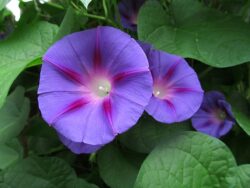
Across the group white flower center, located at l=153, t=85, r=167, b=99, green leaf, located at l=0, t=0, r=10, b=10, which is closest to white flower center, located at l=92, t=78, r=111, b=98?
white flower center, located at l=153, t=85, r=167, b=99

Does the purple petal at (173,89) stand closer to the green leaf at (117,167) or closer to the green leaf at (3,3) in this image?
the green leaf at (117,167)

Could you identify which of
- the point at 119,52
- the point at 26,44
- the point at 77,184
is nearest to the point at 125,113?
the point at 119,52

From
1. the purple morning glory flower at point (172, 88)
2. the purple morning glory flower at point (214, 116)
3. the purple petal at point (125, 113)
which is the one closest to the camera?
the purple petal at point (125, 113)

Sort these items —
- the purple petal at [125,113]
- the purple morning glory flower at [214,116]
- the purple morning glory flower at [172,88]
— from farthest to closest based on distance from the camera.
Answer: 1. the purple morning glory flower at [214,116]
2. the purple morning glory flower at [172,88]
3. the purple petal at [125,113]

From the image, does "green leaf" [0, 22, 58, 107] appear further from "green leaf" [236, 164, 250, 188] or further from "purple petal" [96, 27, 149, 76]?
"green leaf" [236, 164, 250, 188]

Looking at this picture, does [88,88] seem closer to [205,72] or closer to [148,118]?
[148,118]

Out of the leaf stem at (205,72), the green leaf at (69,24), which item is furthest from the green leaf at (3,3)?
the leaf stem at (205,72)

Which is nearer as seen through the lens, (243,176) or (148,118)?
(243,176)
